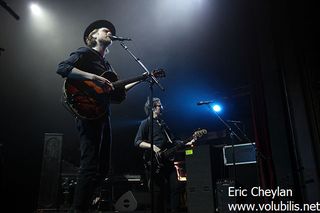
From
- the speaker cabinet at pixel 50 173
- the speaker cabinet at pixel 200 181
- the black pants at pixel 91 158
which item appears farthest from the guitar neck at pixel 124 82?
the speaker cabinet at pixel 50 173

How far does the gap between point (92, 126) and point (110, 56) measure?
3.17 meters

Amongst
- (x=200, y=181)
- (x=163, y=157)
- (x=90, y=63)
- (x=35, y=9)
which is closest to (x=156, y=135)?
(x=163, y=157)

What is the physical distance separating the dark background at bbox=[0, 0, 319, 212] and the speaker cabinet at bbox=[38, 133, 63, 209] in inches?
31.1

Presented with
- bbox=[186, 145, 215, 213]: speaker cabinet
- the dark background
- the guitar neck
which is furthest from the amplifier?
the guitar neck

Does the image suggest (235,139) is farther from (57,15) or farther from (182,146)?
(57,15)

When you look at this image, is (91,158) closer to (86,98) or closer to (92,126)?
(92,126)

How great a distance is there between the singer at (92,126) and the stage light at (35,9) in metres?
2.43

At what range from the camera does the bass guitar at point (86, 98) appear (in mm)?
2373

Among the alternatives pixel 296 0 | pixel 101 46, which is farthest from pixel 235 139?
pixel 101 46

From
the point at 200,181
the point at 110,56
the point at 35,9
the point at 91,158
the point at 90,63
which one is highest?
the point at 35,9

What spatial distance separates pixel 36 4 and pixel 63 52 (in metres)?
0.87

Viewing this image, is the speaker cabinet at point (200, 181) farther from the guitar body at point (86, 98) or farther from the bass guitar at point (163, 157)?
the guitar body at point (86, 98)

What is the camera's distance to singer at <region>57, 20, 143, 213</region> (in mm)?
2162

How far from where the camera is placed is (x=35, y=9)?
485cm
